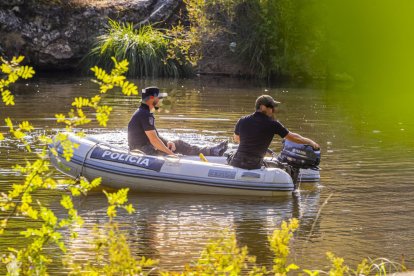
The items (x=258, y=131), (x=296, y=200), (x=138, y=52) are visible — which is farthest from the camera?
(x=138, y=52)

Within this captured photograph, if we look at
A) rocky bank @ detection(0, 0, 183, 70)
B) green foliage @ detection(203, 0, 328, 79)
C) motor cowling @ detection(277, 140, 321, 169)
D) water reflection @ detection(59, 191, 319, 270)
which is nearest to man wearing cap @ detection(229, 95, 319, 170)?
motor cowling @ detection(277, 140, 321, 169)

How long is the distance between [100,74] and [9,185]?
674 centimetres

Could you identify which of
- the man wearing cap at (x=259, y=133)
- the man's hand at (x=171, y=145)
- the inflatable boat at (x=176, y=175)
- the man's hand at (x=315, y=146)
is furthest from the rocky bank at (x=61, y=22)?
the man's hand at (x=315, y=146)

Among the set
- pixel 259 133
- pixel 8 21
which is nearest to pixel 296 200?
pixel 259 133

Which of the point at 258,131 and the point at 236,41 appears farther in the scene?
the point at 236,41

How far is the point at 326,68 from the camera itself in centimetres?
2870

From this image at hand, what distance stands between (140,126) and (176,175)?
2.73ft

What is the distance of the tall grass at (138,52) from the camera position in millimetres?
27328

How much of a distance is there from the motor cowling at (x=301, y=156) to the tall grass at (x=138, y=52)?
16.1 m

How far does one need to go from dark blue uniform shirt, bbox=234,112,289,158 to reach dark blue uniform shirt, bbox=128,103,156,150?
116cm

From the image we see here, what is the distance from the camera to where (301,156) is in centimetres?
1102

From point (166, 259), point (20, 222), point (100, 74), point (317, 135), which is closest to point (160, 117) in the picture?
point (317, 135)

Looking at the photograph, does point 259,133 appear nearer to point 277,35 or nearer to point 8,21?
point 277,35

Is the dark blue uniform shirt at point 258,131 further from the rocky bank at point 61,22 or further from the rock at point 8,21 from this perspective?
the rock at point 8,21
